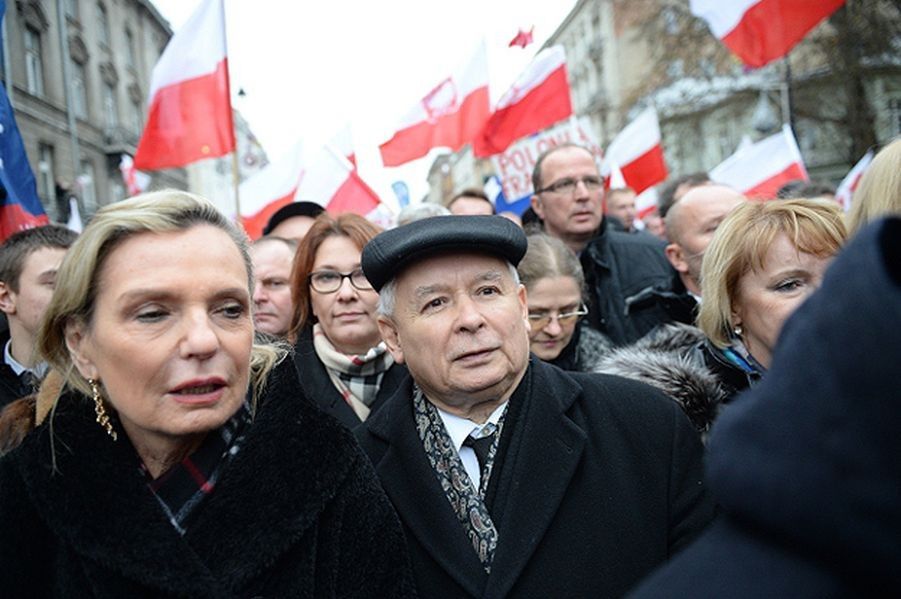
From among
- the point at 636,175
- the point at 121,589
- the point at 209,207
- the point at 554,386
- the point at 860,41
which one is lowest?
the point at 121,589

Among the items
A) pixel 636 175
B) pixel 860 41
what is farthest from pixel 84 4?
pixel 636 175

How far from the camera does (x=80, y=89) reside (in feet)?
112

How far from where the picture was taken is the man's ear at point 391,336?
2413mm

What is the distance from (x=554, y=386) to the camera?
2.29 meters

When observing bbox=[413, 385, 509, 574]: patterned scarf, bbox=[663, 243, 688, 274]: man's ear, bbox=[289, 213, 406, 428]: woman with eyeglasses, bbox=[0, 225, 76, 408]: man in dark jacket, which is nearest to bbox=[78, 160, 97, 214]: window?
bbox=[0, 225, 76, 408]: man in dark jacket

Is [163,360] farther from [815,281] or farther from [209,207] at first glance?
[815,281]

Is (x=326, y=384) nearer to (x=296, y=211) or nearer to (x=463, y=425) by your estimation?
(x=463, y=425)

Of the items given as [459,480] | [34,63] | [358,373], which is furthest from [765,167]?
[34,63]

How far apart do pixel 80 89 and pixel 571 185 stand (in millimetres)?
34405

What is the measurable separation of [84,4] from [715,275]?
36.5m

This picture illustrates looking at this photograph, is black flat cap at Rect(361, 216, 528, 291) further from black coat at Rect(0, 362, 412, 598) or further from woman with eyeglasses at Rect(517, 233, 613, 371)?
woman with eyeglasses at Rect(517, 233, 613, 371)

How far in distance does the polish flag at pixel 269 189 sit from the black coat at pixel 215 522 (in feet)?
19.6

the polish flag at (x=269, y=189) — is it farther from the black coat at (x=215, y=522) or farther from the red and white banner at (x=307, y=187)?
the black coat at (x=215, y=522)

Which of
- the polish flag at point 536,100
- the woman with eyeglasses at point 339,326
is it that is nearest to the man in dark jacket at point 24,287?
the woman with eyeglasses at point 339,326
